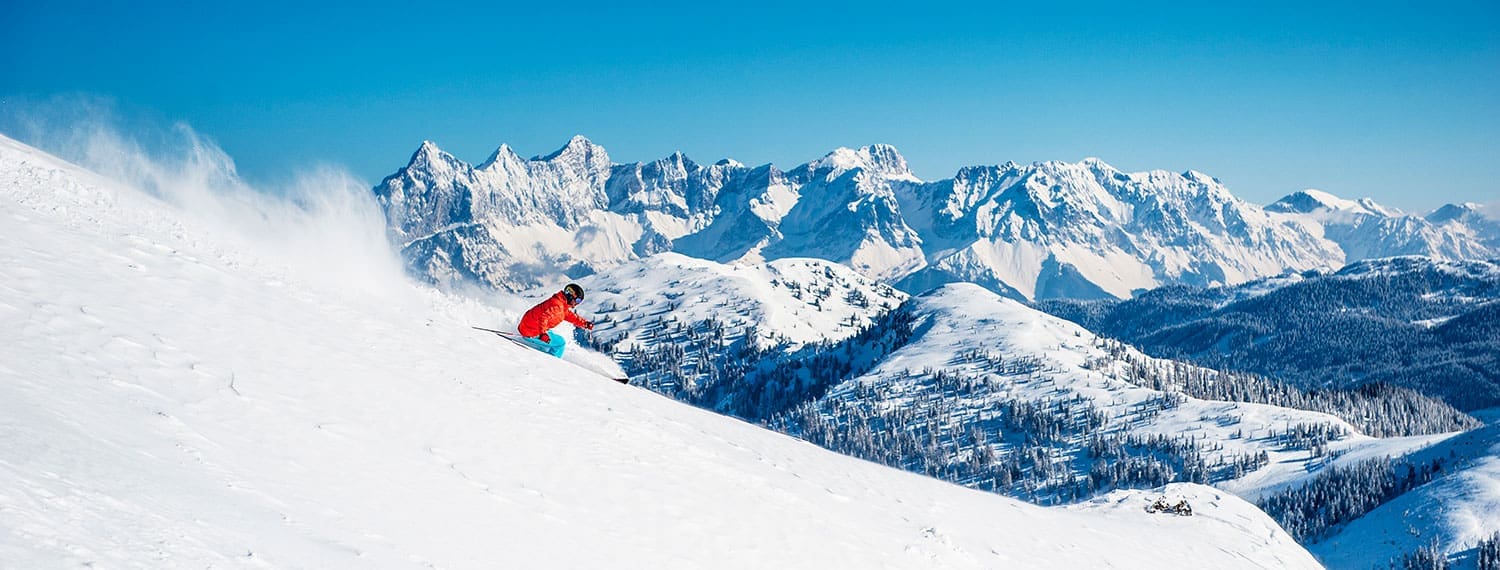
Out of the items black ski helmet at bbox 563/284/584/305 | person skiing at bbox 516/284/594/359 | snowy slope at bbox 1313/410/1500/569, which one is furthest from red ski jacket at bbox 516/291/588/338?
snowy slope at bbox 1313/410/1500/569

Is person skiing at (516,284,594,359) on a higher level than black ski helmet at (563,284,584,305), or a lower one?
lower

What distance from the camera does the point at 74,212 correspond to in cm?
2589

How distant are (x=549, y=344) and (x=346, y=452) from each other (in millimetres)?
11756

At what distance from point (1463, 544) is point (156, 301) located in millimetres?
176788

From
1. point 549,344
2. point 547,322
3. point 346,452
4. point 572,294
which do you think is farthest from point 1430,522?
point 346,452

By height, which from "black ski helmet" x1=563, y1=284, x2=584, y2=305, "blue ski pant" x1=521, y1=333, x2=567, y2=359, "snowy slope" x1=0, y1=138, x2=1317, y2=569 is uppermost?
"black ski helmet" x1=563, y1=284, x2=584, y2=305

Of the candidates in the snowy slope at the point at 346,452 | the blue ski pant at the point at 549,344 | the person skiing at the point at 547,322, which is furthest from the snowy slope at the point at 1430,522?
the person skiing at the point at 547,322

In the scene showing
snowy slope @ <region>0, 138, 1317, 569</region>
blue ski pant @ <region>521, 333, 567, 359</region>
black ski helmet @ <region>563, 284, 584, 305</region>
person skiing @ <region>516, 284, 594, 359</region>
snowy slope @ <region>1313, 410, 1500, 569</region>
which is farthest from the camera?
snowy slope @ <region>1313, 410, 1500, 569</region>

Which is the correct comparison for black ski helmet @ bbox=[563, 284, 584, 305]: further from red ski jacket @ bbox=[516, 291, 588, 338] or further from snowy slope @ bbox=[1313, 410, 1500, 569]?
snowy slope @ bbox=[1313, 410, 1500, 569]

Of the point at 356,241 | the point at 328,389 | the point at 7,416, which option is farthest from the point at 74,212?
the point at 356,241

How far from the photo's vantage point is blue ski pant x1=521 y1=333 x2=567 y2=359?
27.2 meters

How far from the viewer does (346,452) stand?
1559 cm

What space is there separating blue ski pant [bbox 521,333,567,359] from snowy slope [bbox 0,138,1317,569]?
1.86 m

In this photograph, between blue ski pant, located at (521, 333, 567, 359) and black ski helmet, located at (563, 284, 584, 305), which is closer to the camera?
black ski helmet, located at (563, 284, 584, 305)
